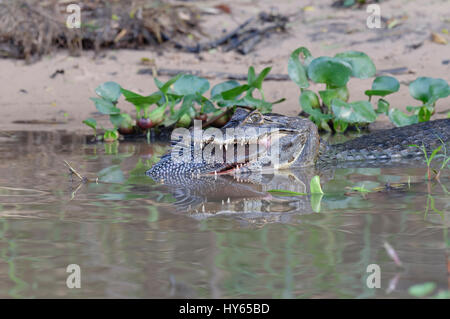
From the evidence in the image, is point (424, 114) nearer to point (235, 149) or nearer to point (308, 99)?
point (308, 99)

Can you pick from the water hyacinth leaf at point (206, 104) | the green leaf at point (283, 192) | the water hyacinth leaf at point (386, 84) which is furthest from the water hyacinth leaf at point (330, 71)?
the green leaf at point (283, 192)

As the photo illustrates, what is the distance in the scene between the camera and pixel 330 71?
5.16 meters

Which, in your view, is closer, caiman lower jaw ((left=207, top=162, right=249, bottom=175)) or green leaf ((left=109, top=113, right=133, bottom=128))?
caiman lower jaw ((left=207, top=162, right=249, bottom=175))

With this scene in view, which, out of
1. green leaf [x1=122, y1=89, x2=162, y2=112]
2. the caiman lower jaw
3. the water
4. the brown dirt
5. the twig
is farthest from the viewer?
the twig

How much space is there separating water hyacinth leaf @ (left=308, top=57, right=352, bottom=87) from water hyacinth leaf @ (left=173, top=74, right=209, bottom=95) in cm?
91

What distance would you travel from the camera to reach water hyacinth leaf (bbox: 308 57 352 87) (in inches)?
200

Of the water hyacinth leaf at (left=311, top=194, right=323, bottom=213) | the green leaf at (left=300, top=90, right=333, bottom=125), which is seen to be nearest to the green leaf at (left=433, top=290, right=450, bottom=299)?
the water hyacinth leaf at (left=311, top=194, right=323, bottom=213)

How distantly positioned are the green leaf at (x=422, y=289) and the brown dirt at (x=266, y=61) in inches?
195

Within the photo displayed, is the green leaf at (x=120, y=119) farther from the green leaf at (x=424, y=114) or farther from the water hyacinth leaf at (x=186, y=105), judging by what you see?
the green leaf at (x=424, y=114)

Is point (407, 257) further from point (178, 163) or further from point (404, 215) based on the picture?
point (178, 163)

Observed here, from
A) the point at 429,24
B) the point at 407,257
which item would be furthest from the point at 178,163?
the point at 429,24

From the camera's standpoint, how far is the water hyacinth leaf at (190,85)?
557cm

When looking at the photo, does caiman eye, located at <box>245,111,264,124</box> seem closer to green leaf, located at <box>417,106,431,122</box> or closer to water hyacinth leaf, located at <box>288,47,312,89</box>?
water hyacinth leaf, located at <box>288,47,312,89</box>

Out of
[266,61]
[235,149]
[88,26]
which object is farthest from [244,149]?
[88,26]
